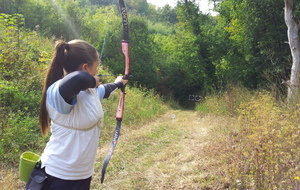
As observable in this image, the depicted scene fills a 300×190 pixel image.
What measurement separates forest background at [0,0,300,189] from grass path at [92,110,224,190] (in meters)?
0.97

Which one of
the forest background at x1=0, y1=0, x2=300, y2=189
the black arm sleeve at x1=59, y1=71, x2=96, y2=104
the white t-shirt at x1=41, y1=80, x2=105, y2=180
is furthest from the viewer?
the forest background at x1=0, y1=0, x2=300, y2=189

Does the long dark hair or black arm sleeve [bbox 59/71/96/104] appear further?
the long dark hair

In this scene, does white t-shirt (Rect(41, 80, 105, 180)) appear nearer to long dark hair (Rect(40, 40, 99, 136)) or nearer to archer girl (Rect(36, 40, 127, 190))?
archer girl (Rect(36, 40, 127, 190))

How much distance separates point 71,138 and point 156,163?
267 centimetres

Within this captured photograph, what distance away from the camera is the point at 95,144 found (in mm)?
1491

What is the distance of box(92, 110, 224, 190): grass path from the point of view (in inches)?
123

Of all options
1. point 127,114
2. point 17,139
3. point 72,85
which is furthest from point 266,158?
point 127,114

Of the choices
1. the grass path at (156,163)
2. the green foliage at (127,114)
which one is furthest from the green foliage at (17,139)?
the green foliage at (127,114)

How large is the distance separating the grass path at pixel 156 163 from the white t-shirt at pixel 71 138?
1765 millimetres

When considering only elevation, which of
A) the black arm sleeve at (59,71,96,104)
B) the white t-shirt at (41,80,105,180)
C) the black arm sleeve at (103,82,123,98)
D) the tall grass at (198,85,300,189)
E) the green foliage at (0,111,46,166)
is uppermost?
the black arm sleeve at (59,71,96,104)

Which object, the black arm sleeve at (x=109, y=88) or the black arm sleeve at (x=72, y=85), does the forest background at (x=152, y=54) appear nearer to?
the black arm sleeve at (x=109, y=88)

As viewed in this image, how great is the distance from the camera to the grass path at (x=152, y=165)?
3.06 meters

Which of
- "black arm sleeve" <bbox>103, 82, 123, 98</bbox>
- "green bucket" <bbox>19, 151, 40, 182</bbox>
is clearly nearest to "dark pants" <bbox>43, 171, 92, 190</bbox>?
"green bucket" <bbox>19, 151, 40, 182</bbox>

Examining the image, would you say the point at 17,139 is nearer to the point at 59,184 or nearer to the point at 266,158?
the point at 59,184
